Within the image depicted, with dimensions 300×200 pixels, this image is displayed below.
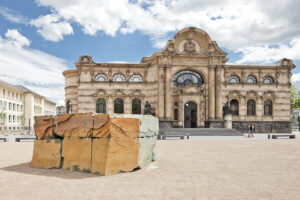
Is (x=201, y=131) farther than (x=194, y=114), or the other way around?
(x=194, y=114)

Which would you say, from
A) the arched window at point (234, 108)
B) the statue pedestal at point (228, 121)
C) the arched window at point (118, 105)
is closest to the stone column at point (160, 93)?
the arched window at point (118, 105)

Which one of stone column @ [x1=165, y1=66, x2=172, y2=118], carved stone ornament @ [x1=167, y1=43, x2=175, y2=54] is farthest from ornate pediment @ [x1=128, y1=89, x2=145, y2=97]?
carved stone ornament @ [x1=167, y1=43, x2=175, y2=54]

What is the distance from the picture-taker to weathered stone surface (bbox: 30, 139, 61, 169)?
792 centimetres

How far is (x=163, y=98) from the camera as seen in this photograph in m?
31.6

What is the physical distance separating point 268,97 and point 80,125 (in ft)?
112

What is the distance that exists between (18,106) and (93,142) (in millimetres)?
55443

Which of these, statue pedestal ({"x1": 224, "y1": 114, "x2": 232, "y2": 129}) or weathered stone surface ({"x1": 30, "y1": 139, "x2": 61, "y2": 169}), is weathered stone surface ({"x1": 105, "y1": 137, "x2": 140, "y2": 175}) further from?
statue pedestal ({"x1": 224, "y1": 114, "x2": 232, "y2": 129})

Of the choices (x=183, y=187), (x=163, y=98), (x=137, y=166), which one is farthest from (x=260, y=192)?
(x=163, y=98)

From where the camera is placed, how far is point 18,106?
53969 mm

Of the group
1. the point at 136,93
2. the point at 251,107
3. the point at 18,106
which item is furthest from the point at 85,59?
the point at 18,106

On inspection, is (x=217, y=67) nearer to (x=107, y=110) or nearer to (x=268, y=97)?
(x=268, y=97)

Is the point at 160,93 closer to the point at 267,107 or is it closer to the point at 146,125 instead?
the point at 267,107

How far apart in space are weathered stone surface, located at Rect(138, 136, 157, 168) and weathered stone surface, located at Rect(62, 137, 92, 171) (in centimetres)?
173

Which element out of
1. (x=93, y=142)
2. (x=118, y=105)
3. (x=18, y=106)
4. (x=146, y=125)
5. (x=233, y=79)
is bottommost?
(x=93, y=142)
